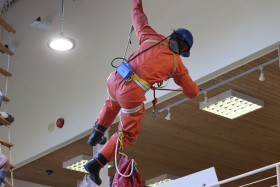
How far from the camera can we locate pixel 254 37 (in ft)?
19.6

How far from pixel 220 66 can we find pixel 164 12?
1.15 metres

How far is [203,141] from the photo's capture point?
8664mm

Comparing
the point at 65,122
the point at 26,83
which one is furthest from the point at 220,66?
the point at 26,83

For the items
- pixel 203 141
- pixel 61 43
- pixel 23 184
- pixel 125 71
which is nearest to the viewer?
pixel 125 71

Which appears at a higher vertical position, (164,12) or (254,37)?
(164,12)

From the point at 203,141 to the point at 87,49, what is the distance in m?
2.25

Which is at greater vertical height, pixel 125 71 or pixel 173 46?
pixel 173 46

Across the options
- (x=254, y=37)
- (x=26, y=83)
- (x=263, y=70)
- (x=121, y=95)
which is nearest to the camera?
(x=121, y=95)

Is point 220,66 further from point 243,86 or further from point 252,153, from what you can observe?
point 252,153

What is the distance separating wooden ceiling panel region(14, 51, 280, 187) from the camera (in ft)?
23.0

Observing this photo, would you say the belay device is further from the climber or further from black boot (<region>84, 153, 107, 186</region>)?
black boot (<region>84, 153, 107, 186</region>)

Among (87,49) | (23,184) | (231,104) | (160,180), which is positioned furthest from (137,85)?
(23,184)

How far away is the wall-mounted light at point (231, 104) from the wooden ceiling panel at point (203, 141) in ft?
0.23

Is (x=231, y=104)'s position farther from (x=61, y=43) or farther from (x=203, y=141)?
(x=61, y=43)
